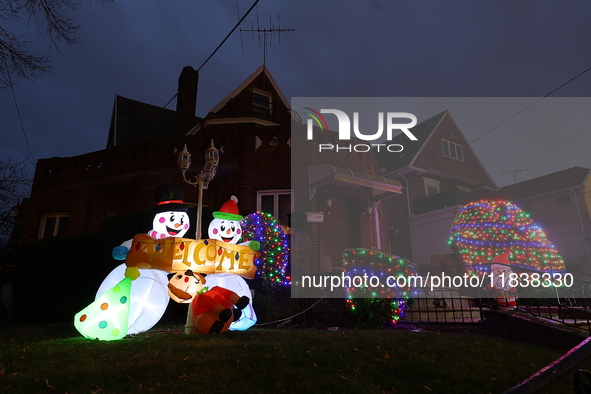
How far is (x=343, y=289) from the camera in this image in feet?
31.6

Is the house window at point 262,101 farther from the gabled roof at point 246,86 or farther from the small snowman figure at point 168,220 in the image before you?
the small snowman figure at point 168,220

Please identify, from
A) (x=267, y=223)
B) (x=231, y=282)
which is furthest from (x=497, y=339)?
(x=267, y=223)

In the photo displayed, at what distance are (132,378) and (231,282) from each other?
3.66 m

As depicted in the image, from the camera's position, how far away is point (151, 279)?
720 centimetres

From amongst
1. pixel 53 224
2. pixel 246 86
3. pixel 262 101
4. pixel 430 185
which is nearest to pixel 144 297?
pixel 53 224

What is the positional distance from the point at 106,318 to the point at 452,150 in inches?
843

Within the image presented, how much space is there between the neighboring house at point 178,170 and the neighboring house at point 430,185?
25.4 feet

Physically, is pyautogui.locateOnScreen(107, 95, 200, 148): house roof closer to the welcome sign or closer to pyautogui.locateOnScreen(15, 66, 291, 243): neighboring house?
pyautogui.locateOnScreen(15, 66, 291, 243): neighboring house

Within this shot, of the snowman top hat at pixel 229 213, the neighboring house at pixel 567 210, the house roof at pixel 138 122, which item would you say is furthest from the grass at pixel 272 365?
the neighboring house at pixel 567 210

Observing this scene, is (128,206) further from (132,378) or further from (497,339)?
(497,339)

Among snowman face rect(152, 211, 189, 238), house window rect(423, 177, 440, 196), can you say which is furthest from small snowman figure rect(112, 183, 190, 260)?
house window rect(423, 177, 440, 196)

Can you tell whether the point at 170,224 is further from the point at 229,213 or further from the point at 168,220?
the point at 229,213

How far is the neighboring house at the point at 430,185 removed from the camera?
19.3m

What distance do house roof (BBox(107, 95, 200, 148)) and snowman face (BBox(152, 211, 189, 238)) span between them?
1206 cm
